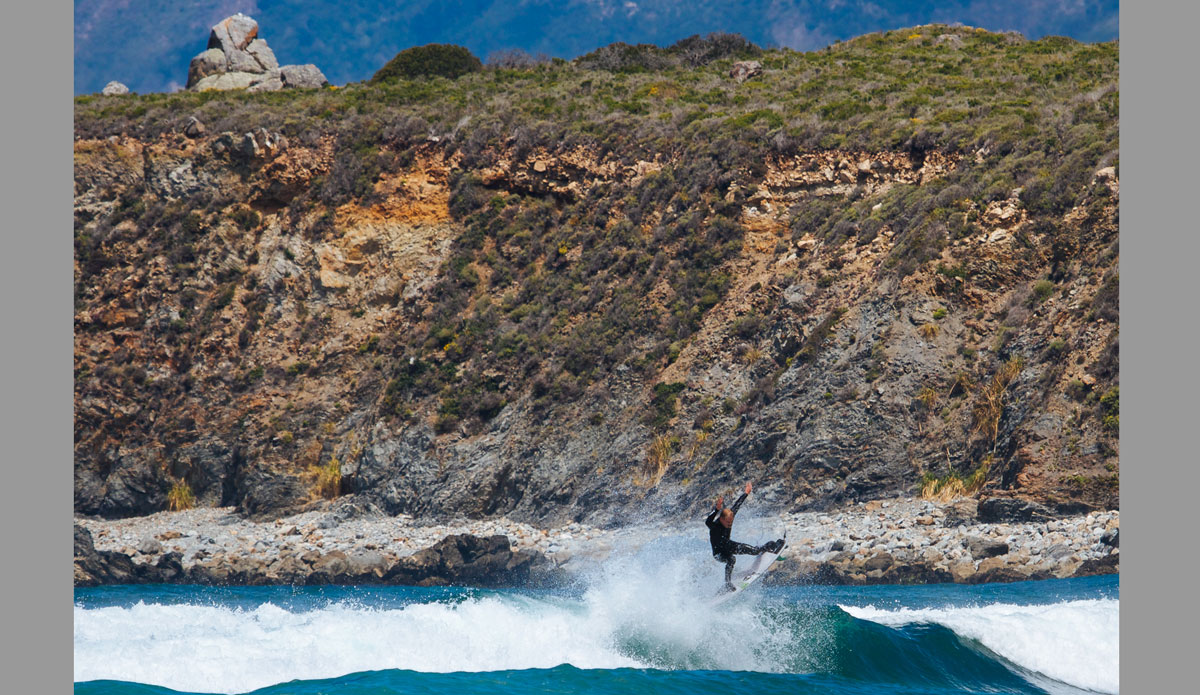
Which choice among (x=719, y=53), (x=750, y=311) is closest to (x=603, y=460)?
(x=750, y=311)

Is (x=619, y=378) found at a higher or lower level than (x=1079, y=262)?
lower

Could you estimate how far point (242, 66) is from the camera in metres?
56.2

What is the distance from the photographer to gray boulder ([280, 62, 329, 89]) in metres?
51.8

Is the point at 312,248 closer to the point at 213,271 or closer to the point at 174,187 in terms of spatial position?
the point at 213,271

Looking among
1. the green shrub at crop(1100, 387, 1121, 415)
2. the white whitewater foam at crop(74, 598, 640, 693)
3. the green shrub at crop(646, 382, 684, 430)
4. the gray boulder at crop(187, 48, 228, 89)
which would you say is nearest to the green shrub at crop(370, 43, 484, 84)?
the gray boulder at crop(187, 48, 228, 89)

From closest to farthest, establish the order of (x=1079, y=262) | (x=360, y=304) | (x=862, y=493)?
(x=862, y=493) < (x=1079, y=262) < (x=360, y=304)

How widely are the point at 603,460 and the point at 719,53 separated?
104 ft

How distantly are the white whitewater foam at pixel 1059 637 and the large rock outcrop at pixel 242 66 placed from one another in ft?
148

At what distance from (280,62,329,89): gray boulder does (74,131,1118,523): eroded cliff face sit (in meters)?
11.9

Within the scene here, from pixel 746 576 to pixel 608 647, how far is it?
284 centimetres

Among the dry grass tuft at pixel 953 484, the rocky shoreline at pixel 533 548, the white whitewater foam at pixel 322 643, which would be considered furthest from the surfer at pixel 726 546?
the dry grass tuft at pixel 953 484

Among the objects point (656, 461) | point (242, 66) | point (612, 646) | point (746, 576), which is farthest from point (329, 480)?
point (242, 66)

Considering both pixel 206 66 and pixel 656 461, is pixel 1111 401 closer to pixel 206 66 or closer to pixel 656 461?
pixel 656 461

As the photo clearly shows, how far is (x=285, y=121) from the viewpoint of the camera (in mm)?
41156
